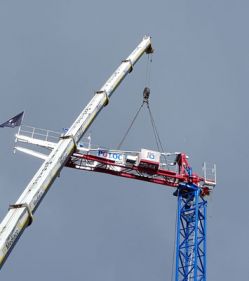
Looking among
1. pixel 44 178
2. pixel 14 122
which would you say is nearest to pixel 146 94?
pixel 14 122

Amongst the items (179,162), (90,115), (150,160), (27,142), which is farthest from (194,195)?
(90,115)

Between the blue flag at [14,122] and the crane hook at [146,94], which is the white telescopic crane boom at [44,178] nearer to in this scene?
the blue flag at [14,122]

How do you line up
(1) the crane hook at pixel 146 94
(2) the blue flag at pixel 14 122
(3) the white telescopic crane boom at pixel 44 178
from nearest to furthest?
(3) the white telescopic crane boom at pixel 44 178 → (2) the blue flag at pixel 14 122 → (1) the crane hook at pixel 146 94

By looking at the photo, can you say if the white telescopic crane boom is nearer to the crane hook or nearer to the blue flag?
the blue flag

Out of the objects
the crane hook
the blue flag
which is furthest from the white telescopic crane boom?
the crane hook

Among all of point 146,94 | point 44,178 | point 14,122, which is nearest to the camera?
point 44,178

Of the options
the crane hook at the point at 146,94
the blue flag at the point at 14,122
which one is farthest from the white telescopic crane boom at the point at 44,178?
the crane hook at the point at 146,94

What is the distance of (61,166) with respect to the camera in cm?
4341

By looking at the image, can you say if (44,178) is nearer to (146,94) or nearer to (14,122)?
(14,122)

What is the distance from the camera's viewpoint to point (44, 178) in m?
41.2

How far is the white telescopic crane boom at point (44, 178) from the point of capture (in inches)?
1446

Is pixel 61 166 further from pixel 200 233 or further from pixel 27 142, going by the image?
pixel 200 233

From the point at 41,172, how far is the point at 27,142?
3519cm

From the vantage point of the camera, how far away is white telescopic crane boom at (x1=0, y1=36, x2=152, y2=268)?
36.7 metres
